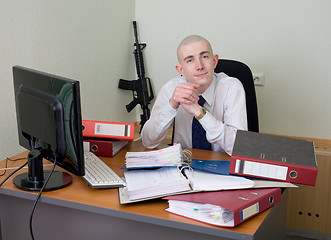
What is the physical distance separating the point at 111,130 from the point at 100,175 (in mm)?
333

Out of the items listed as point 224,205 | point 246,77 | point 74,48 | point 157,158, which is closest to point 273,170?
point 224,205

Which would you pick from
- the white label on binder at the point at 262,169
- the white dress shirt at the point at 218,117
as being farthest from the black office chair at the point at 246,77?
the white label on binder at the point at 262,169

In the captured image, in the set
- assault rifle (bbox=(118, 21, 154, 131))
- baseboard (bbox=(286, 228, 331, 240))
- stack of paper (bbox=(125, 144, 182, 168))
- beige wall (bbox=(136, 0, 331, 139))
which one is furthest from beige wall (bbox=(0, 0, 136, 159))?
baseboard (bbox=(286, 228, 331, 240))

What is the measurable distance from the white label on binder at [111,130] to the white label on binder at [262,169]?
0.56 meters

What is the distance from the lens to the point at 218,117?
1.88 meters

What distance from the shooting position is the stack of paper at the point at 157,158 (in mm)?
1375

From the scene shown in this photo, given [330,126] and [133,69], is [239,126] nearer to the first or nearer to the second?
[330,126]

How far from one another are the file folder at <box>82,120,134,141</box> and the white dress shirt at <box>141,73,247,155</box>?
0.18m

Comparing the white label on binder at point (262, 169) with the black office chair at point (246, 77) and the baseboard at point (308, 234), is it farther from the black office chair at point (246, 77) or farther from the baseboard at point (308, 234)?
the baseboard at point (308, 234)

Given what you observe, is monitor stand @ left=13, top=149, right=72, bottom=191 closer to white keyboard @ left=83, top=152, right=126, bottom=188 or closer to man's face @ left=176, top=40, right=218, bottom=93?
white keyboard @ left=83, top=152, right=126, bottom=188

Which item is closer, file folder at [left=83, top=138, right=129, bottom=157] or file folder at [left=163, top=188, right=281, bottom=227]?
file folder at [left=163, top=188, right=281, bottom=227]

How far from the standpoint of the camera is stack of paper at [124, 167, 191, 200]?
3.78 feet

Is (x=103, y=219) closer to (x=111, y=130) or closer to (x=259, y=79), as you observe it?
(x=111, y=130)

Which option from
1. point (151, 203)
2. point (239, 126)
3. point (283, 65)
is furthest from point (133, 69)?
point (151, 203)
